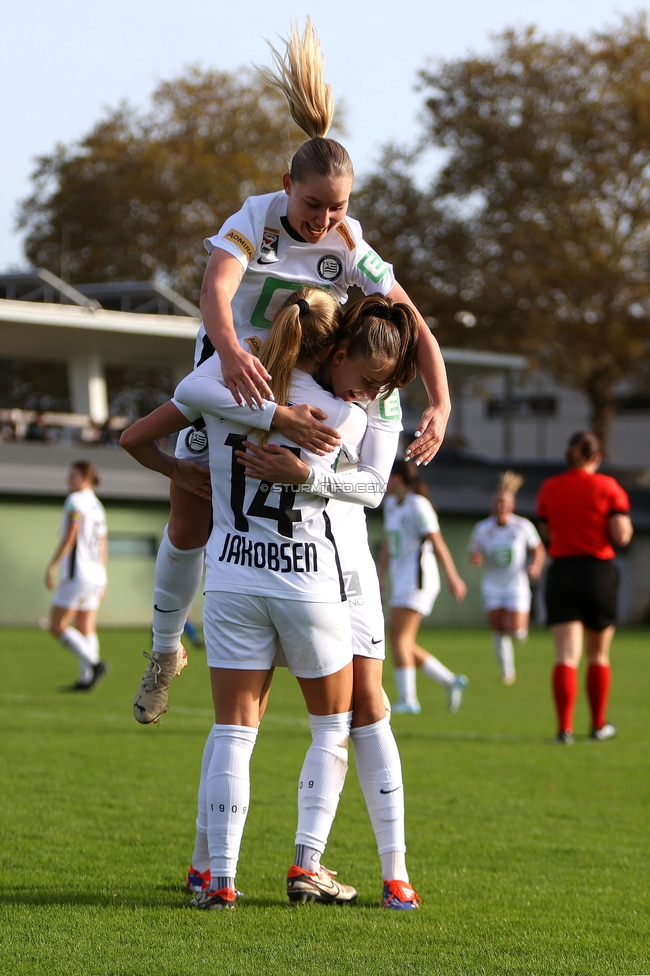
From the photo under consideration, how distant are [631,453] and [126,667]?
39.8 meters

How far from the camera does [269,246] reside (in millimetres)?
4316

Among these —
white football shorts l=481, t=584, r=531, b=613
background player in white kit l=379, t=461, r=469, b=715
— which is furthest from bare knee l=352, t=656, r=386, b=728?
white football shorts l=481, t=584, r=531, b=613

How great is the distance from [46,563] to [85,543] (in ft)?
66.3

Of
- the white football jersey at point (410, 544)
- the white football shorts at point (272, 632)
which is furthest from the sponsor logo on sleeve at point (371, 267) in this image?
the white football jersey at point (410, 544)

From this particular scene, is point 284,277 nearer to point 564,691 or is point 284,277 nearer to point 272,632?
A: point 272,632

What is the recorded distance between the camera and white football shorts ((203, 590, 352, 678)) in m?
4.16

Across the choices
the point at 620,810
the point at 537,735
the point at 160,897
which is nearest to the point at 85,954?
the point at 160,897

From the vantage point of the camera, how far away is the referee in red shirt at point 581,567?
9.66 m

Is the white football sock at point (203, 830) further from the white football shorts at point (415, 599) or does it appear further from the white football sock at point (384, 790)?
the white football shorts at point (415, 599)

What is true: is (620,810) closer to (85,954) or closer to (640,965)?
(640,965)

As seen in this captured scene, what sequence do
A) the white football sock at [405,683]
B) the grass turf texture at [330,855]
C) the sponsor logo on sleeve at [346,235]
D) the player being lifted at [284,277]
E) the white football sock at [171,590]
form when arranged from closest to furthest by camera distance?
the grass turf texture at [330,855], the player being lifted at [284,277], the sponsor logo on sleeve at [346,235], the white football sock at [171,590], the white football sock at [405,683]

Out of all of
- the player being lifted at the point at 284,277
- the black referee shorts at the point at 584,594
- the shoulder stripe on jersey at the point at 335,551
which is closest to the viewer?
the player being lifted at the point at 284,277

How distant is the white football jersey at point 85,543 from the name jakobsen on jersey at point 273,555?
9.35 metres

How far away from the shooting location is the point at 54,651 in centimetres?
2109
